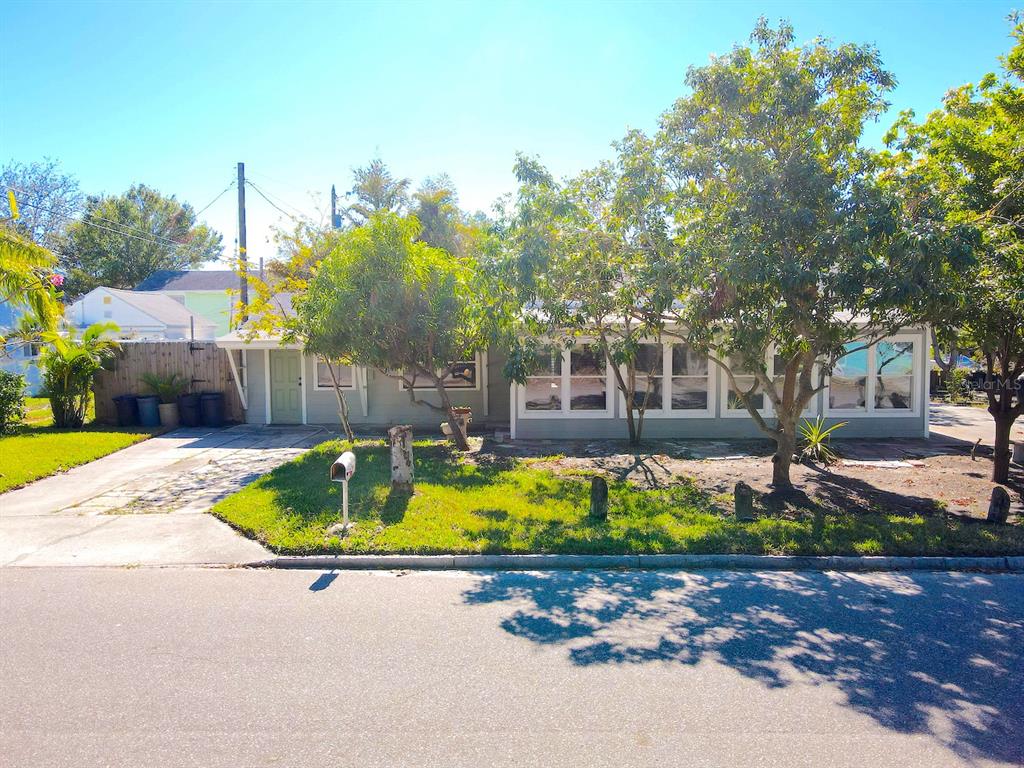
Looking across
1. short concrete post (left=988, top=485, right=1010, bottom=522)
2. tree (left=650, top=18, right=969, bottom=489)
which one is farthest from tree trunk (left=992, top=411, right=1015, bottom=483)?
tree (left=650, top=18, right=969, bottom=489)

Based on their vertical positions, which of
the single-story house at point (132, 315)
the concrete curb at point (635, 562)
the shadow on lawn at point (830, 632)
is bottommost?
the shadow on lawn at point (830, 632)

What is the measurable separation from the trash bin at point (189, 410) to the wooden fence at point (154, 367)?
63cm

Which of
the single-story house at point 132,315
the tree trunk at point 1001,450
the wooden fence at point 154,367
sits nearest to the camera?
the tree trunk at point 1001,450

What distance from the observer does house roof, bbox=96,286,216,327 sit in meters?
27.8

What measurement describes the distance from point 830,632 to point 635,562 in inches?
80.0

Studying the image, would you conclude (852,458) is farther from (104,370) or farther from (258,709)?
(104,370)

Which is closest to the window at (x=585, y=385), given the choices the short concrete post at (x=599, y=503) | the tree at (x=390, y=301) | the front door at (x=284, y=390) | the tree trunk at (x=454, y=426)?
the tree trunk at (x=454, y=426)

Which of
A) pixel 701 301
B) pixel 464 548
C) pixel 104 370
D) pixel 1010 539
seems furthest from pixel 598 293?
pixel 104 370

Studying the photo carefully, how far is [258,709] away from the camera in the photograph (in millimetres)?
3834

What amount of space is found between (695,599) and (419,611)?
2.37m

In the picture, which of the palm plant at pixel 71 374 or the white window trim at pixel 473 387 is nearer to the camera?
the palm plant at pixel 71 374

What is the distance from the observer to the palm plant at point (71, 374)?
15.0 metres

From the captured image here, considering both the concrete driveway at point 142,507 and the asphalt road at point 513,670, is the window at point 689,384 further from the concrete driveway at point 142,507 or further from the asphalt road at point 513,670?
the asphalt road at point 513,670

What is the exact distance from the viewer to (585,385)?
1464cm
